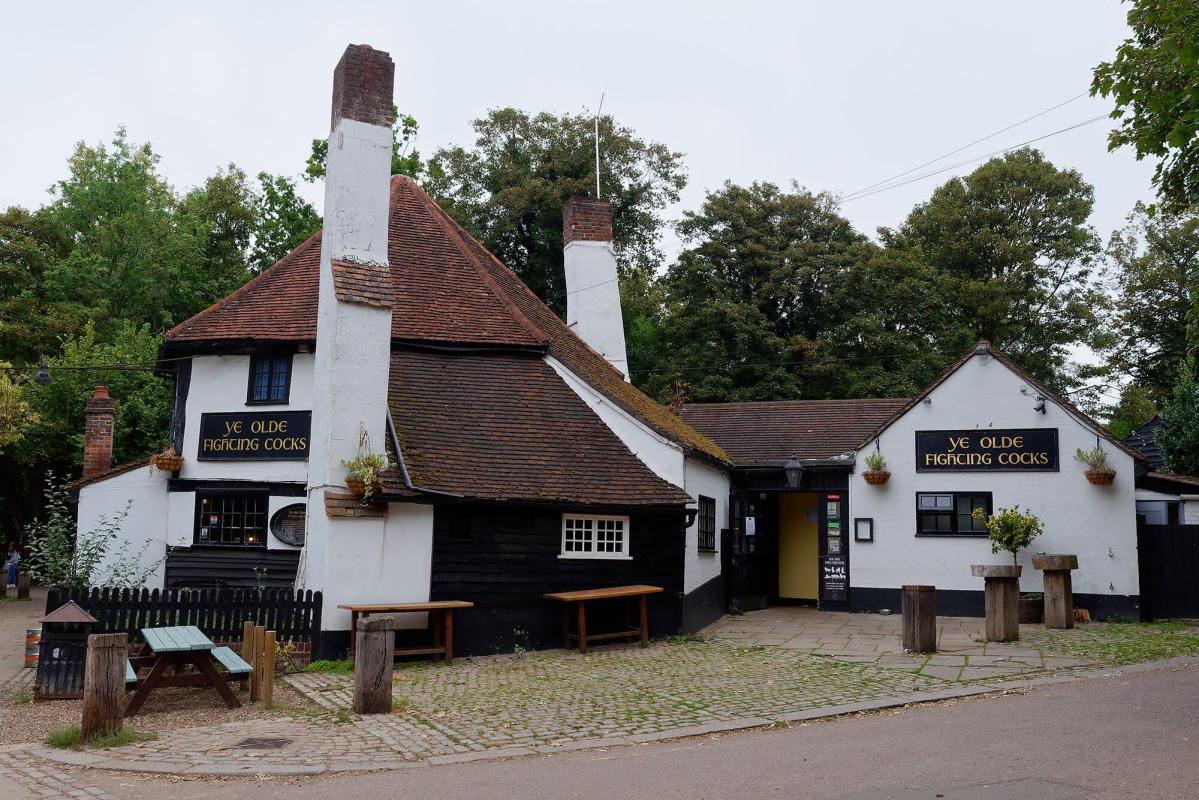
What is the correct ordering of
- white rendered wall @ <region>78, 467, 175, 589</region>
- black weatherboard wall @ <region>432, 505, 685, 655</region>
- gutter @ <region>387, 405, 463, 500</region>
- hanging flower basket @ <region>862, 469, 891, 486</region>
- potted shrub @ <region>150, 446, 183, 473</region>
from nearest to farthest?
gutter @ <region>387, 405, 463, 500</region>
black weatherboard wall @ <region>432, 505, 685, 655</region>
potted shrub @ <region>150, 446, 183, 473</region>
white rendered wall @ <region>78, 467, 175, 589</region>
hanging flower basket @ <region>862, 469, 891, 486</region>

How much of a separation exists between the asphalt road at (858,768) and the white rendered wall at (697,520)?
750 cm

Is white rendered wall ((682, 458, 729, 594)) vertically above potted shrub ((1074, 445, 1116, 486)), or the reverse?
potted shrub ((1074, 445, 1116, 486))

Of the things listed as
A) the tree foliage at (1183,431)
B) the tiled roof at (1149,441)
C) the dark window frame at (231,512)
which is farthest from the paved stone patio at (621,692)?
the tiled roof at (1149,441)

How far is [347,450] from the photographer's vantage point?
13.9 meters

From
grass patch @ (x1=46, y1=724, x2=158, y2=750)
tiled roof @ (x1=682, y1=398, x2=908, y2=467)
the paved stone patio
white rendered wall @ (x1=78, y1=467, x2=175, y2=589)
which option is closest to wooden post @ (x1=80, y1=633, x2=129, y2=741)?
grass patch @ (x1=46, y1=724, x2=158, y2=750)

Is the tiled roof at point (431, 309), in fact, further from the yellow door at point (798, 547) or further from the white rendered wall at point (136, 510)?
the yellow door at point (798, 547)

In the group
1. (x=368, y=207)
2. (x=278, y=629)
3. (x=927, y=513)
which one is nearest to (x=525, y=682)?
(x=278, y=629)

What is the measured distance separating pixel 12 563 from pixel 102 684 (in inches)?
1025

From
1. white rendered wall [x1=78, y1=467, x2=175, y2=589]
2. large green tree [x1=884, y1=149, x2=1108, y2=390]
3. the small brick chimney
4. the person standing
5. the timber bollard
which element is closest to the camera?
the timber bollard

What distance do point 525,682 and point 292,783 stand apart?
15.7 ft

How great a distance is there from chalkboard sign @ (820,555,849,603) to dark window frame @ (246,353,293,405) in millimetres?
11332

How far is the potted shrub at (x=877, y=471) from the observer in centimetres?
1980

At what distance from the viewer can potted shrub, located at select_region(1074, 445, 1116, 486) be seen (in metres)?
18.0

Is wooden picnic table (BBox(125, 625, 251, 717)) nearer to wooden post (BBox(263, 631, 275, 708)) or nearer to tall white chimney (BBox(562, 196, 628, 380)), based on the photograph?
wooden post (BBox(263, 631, 275, 708))
